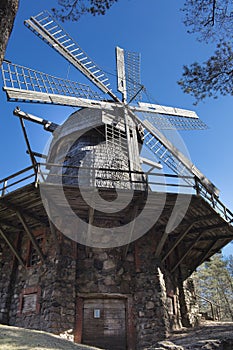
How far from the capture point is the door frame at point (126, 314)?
997 centimetres

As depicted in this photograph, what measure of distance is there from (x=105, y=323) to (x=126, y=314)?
0.71m

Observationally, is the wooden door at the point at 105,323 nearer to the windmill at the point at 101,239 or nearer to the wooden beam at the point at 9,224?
the windmill at the point at 101,239

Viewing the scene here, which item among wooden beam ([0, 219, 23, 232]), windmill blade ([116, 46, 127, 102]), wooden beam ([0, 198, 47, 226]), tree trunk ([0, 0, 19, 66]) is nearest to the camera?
tree trunk ([0, 0, 19, 66])

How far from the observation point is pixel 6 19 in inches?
168

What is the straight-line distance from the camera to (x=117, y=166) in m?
13.0

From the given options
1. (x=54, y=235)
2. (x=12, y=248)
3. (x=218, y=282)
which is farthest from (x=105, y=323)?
(x=218, y=282)

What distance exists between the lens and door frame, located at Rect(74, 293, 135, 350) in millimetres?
9969

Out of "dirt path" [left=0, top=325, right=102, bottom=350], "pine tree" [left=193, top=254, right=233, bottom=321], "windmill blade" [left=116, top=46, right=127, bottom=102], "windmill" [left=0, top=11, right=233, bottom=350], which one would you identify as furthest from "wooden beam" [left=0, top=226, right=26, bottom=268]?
"pine tree" [left=193, top=254, right=233, bottom=321]

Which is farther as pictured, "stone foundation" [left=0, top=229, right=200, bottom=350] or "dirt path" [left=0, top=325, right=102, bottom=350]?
"stone foundation" [left=0, top=229, right=200, bottom=350]

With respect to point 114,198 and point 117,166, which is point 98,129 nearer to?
point 117,166

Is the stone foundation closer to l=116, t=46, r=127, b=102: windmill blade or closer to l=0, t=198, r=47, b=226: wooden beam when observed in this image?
l=0, t=198, r=47, b=226: wooden beam

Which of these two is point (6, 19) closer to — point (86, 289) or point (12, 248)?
point (86, 289)

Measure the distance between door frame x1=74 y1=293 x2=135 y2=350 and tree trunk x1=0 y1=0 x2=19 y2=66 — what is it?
8.21m

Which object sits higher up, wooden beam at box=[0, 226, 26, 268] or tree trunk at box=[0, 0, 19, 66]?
tree trunk at box=[0, 0, 19, 66]
